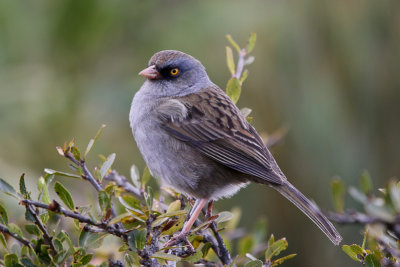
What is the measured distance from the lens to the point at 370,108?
5.52 meters

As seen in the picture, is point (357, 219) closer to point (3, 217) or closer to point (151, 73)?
point (3, 217)

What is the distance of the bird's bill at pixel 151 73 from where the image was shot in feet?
11.4

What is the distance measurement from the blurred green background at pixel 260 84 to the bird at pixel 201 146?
2.13 m

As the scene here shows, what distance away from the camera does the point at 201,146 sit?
3.19 metres

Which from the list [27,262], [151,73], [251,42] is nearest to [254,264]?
[27,262]

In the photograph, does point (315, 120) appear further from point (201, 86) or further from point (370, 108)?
point (201, 86)

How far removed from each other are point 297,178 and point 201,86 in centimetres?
235

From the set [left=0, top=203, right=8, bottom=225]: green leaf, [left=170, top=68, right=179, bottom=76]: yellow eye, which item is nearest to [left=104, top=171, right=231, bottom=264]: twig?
[left=0, top=203, right=8, bottom=225]: green leaf

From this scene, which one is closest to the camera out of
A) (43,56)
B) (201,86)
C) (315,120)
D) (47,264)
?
(47,264)

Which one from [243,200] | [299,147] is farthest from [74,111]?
[299,147]

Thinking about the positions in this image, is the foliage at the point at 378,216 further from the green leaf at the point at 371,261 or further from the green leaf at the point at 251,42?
the green leaf at the point at 251,42

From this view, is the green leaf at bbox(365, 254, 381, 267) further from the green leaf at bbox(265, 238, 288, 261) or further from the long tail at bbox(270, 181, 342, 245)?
the long tail at bbox(270, 181, 342, 245)

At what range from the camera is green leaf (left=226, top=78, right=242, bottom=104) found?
121 inches

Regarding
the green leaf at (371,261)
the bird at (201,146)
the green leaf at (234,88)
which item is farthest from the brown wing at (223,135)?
the green leaf at (371,261)
